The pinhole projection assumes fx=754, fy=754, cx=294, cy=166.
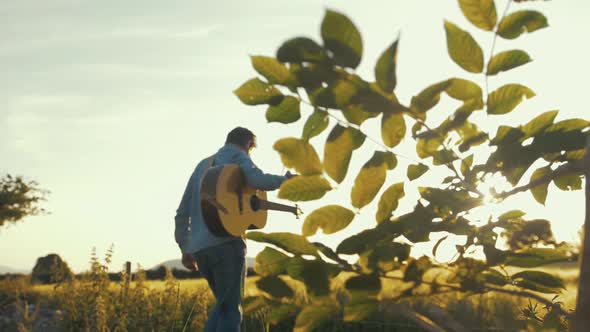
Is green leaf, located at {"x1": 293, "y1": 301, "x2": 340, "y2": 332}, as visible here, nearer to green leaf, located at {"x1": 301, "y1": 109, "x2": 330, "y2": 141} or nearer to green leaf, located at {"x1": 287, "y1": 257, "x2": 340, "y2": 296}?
green leaf, located at {"x1": 287, "y1": 257, "x2": 340, "y2": 296}

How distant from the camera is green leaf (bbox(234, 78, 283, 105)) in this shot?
1.24 metres

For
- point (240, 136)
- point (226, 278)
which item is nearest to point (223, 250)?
point (226, 278)

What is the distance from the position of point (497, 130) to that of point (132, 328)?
6.39m

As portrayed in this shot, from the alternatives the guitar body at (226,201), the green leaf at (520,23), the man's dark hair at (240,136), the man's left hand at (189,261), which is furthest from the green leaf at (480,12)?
the man's left hand at (189,261)

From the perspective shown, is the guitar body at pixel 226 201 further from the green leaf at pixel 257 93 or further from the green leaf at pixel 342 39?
the green leaf at pixel 342 39

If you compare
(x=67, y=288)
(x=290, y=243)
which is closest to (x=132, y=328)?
(x=67, y=288)

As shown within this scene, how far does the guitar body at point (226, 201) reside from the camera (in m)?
5.52

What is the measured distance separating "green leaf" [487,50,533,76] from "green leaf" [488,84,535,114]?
0.14 ft

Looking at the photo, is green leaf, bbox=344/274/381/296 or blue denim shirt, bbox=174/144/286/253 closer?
green leaf, bbox=344/274/381/296

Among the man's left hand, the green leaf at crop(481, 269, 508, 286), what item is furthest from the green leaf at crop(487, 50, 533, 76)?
the man's left hand

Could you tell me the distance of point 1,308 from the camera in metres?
10.8

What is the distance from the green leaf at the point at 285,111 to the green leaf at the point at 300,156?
7 cm

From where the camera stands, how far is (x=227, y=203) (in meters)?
5.67

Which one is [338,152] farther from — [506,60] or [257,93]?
[506,60]
